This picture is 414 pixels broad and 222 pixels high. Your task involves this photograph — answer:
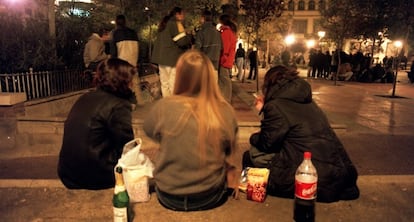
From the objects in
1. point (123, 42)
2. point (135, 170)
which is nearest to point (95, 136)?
point (135, 170)

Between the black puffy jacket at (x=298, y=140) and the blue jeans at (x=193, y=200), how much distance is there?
1.97 feet

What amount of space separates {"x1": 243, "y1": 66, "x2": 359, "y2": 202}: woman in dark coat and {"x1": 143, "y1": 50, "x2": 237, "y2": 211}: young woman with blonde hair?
49 cm

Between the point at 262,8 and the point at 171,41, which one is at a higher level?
the point at 262,8

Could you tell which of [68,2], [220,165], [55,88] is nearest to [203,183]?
[220,165]

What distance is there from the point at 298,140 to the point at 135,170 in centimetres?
141

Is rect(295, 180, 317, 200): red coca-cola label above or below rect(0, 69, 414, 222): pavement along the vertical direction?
above

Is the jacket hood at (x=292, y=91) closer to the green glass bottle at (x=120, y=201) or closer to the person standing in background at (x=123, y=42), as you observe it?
the green glass bottle at (x=120, y=201)

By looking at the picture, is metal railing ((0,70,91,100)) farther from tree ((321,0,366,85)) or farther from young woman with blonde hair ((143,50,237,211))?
tree ((321,0,366,85))

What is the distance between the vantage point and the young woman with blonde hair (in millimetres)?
2645

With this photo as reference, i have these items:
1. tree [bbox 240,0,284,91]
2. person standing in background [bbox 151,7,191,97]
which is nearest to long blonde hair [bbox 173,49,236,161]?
person standing in background [bbox 151,7,191,97]

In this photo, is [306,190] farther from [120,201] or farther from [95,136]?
[95,136]

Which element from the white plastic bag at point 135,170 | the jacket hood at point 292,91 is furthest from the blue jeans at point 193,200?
the jacket hood at point 292,91

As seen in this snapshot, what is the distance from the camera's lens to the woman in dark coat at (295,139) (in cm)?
311

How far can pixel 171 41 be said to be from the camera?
238 inches
